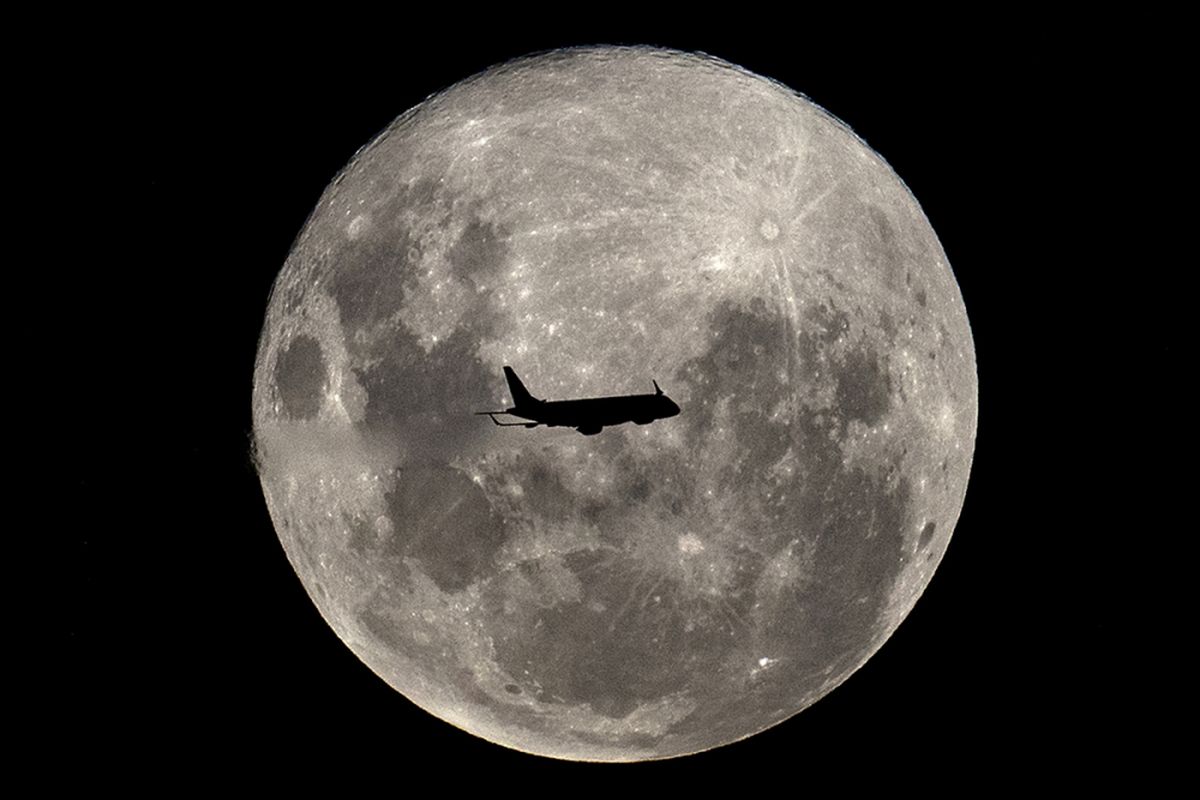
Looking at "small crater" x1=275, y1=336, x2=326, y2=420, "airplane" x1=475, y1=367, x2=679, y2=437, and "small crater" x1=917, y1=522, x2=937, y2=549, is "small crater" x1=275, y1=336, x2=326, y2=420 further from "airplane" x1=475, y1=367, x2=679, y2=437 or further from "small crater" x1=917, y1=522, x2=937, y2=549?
"small crater" x1=917, y1=522, x2=937, y2=549

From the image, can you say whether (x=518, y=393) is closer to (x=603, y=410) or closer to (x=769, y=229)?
(x=603, y=410)

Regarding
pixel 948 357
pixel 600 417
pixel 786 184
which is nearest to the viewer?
pixel 600 417

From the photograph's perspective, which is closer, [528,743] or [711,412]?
[711,412]

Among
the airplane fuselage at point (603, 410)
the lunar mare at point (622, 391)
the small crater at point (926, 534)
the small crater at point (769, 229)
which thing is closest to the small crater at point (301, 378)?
the lunar mare at point (622, 391)

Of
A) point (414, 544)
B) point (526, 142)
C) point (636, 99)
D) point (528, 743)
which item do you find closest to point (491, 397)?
point (414, 544)

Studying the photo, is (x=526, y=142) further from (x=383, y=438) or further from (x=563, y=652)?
(x=563, y=652)

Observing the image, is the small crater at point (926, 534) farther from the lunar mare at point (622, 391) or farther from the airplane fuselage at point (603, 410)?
the airplane fuselage at point (603, 410)

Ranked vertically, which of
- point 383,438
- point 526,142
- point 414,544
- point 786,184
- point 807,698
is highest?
point 526,142

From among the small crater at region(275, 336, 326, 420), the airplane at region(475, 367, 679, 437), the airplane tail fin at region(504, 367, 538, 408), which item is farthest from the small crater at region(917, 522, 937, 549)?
the small crater at region(275, 336, 326, 420)
